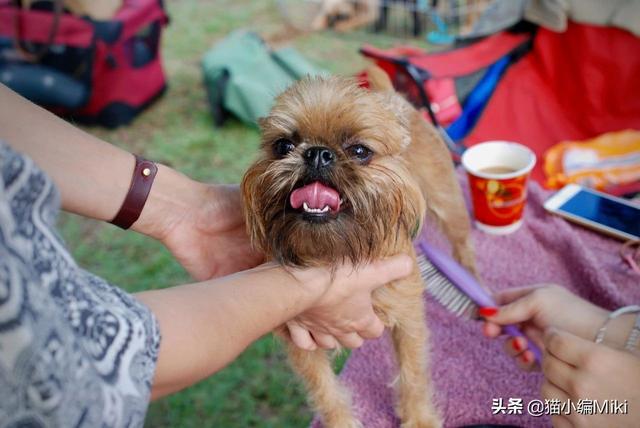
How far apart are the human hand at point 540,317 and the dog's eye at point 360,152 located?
706 mm

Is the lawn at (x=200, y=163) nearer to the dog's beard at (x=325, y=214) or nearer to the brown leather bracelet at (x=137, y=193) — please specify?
the brown leather bracelet at (x=137, y=193)

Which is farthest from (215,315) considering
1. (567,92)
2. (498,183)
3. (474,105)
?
(567,92)

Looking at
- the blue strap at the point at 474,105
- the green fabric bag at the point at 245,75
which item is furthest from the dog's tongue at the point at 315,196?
the green fabric bag at the point at 245,75

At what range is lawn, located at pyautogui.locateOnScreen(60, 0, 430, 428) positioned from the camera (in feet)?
8.27

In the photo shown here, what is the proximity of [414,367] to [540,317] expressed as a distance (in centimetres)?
41

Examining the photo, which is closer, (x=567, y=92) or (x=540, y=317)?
(x=540, y=317)

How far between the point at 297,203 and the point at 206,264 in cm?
60

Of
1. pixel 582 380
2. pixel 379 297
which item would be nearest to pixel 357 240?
pixel 379 297

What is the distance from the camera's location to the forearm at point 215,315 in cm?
106

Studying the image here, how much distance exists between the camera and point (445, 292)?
2.04 meters

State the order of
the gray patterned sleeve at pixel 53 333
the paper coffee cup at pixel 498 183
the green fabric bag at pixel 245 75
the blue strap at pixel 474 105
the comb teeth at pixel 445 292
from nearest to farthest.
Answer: the gray patterned sleeve at pixel 53 333 < the comb teeth at pixel 445 292 < the paper coffee cup at pixel 498 183 < the blue strap at pixel 474 105 < the green fabric bag at pixel 245 75

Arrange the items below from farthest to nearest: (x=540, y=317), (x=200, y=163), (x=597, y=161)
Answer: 1. (x=200, y=163)
2. (x=597, y=161)
3. (x=540, y=317)

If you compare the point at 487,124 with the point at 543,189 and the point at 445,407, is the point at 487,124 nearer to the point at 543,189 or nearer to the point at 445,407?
the point at 543,189

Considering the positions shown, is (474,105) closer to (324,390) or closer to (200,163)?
(200,163)
